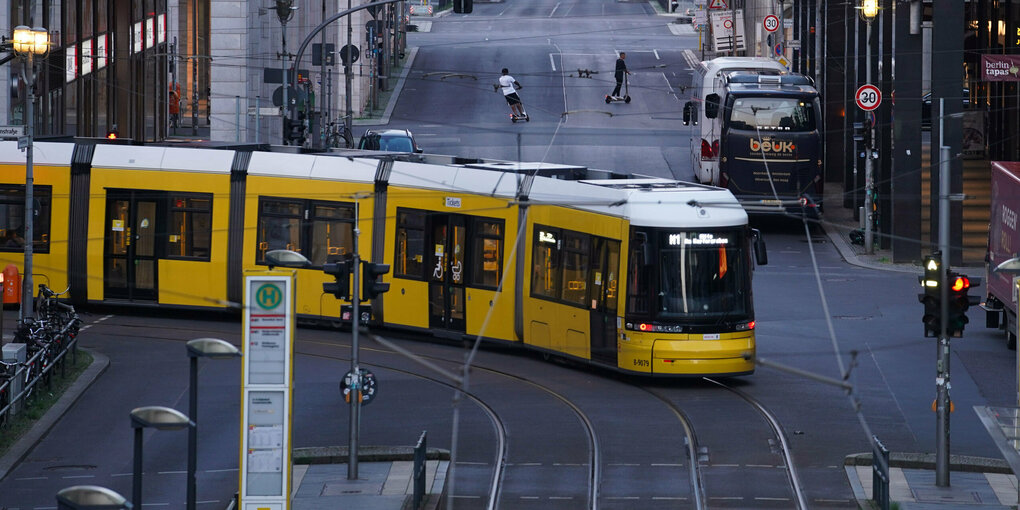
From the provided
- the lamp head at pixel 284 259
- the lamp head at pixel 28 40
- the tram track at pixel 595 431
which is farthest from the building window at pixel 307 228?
the lamp head at pixel 284 259

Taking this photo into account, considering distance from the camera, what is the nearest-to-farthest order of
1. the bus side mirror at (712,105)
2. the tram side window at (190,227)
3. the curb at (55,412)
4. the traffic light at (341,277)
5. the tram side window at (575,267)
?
the traffic light at (341,277) < the curb at (55,412) < the tram side window at (575,267) < the tram side window at (190,227) < the bus side mirror at (712,105)

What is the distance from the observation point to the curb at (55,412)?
19625 millimetres

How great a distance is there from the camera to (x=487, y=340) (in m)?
26.3

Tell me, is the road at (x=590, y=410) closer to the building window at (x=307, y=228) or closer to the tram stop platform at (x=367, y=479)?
the tram stop platform at (x=367, y=479)

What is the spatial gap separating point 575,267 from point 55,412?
7.84 metres

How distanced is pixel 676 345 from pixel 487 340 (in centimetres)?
444

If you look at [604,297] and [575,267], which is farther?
[575,267]

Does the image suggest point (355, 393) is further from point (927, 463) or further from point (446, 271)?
point (446, 271)

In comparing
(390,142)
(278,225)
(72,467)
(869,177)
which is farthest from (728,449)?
→ (390,142)

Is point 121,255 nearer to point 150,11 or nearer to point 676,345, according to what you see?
point 676,345

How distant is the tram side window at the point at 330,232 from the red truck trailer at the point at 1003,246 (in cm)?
1115

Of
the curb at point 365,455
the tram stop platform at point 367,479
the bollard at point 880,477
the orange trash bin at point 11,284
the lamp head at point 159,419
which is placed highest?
the orange trash bin at point 11,284

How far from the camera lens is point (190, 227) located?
28.8 metres

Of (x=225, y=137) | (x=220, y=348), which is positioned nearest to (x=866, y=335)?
(x=220, y=348)
